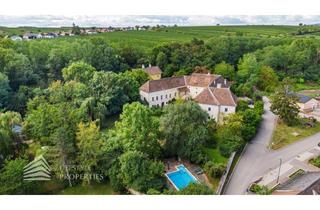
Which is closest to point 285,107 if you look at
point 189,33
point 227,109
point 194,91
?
point 227,109

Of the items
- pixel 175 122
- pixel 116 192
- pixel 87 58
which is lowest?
pixel 116 192

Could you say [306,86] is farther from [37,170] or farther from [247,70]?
[37,170]

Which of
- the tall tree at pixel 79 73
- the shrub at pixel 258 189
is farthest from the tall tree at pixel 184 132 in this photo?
the tall tree at pixel 79 73

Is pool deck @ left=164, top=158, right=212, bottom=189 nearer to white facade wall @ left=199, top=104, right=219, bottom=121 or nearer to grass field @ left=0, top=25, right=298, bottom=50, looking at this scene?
white facade wall @ left=199, top=104, right=219, bottom=121

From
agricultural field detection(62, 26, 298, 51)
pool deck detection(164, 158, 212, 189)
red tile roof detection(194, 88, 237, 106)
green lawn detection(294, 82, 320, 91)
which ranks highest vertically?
agricultural field detection(62, 26, 298, 51)

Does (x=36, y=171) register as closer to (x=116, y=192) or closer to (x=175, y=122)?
(x=116, y=192)

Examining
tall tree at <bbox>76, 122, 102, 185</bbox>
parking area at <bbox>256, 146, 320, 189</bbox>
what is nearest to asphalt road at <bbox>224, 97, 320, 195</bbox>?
parking area at <bbox>256, 146, 320, 189</bbox>

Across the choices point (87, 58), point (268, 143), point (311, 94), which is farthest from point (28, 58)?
point (311, 94)
